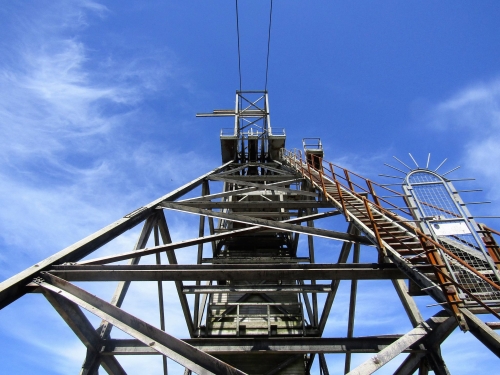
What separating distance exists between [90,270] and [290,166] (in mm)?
9747

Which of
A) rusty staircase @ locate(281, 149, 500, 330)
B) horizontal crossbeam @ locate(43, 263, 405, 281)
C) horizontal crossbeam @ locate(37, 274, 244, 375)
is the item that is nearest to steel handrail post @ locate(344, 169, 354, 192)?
rusty staircase @ locate(281, 149, 500, 330)

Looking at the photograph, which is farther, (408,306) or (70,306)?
(408,306)

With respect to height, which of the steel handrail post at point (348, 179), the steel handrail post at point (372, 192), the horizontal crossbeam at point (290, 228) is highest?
the steel handrail post at point (348, 179)

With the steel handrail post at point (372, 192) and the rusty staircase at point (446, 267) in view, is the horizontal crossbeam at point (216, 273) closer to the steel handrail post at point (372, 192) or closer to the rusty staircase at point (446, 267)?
the rusty staircase at point (446, 267)

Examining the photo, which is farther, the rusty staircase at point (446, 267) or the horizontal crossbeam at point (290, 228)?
the horizontal crossbeam at point (290, 228)

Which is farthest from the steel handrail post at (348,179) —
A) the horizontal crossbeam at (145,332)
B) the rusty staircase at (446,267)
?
the horizontal crossbeam at (145,332)

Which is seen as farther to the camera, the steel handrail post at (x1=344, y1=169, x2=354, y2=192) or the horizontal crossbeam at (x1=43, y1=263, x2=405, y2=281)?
the steel handrail post at (x1=344, y1=169, x2=354, y2=192)

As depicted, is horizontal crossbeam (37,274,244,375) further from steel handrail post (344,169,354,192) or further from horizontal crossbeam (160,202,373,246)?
steel handrail post (344,169,354,192)

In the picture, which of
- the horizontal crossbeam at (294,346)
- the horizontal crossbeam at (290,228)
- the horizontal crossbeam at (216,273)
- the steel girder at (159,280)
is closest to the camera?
the steel girder at (159,280)

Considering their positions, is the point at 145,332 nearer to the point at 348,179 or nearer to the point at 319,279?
the point at 319,279

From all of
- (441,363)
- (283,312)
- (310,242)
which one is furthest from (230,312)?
(441,363)

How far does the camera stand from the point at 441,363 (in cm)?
410

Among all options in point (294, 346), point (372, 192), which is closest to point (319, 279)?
point (294, 346)

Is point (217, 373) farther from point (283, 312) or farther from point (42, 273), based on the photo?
point (283, 312)
